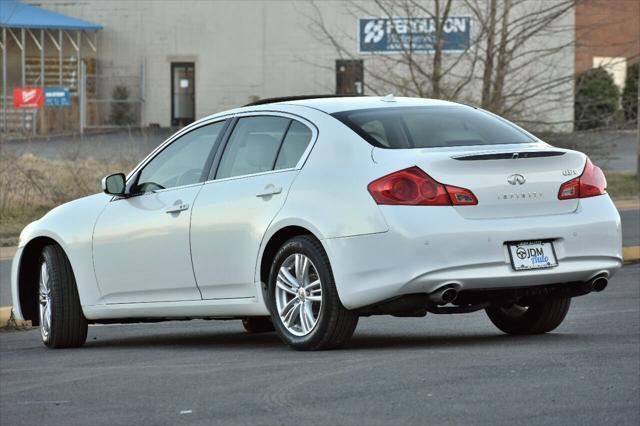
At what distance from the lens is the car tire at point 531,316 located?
32.3 ft

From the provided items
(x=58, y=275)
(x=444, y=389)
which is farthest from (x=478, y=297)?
(x=58, y=275)

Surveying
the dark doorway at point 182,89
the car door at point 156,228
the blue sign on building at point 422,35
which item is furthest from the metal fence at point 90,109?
the car door at point 156,228

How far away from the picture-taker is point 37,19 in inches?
2040

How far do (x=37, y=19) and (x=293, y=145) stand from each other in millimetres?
43907

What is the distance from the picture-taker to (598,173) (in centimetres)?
927

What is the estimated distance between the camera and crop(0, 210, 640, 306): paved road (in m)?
14.3

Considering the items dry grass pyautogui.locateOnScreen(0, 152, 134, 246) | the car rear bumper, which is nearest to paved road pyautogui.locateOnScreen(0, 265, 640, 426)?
the car rear bumper

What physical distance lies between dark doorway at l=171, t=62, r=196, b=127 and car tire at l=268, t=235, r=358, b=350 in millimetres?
45273

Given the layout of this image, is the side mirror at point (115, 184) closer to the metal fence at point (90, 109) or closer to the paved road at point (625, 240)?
the paved road at point (625, 240)

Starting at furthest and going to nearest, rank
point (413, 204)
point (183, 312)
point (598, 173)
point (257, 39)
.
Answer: point (257, 39)
point (183, 312)
point (598, 173)
point (413, 204)

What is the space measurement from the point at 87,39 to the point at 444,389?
47.7 meters

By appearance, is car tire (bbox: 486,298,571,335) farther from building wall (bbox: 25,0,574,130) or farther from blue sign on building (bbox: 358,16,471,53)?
building wall (bbox: 25,0,574,130)

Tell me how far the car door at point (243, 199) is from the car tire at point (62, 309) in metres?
1.45

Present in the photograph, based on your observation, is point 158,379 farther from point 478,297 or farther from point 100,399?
point 478,297
